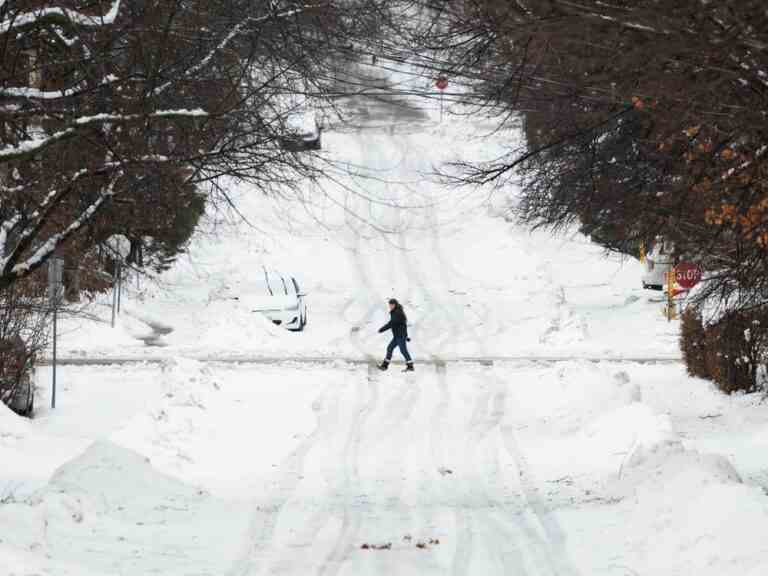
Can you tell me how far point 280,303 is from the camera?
32.4 meters

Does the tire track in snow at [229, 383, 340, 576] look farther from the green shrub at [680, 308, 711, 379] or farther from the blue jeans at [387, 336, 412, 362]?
the green shrub at [680, 308, 711, 379]

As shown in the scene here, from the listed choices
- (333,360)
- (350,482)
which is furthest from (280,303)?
(350,482)

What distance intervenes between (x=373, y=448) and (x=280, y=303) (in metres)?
16.8

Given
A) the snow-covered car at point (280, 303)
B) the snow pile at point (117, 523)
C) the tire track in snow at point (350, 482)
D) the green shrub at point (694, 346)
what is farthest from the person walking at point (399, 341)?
the snow pile at point (117, 523)

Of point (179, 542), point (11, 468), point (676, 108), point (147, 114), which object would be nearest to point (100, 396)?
point (11, 468)

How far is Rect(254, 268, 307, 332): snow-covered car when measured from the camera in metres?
32.1

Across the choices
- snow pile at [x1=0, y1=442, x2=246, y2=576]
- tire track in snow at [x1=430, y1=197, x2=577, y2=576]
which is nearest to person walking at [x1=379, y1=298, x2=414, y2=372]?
tire track in snow at [x1=430, y1=197, x2=577, y2=576]

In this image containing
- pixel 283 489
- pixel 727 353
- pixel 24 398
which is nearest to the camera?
pixel 283 489

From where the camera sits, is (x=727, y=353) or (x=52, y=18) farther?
(x=727, y=353)

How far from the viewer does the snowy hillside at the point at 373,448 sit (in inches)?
371

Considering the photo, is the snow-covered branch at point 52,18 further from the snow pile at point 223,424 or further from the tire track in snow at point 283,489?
the snow pile at point 223,424

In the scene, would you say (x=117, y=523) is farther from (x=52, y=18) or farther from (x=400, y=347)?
(x=400, y=347)

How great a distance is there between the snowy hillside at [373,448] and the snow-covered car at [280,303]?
444 mm

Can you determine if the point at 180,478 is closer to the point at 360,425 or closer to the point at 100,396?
the point at 360,425
